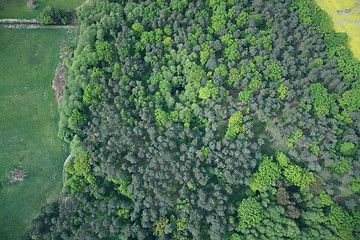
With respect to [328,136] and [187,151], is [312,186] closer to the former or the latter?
[328,136]

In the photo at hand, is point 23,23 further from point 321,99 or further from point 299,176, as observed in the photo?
point 321,99

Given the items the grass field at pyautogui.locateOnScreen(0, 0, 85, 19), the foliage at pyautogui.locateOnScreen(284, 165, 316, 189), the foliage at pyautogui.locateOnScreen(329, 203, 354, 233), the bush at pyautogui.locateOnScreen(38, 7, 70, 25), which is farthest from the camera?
the grass field at pyautogui.locateOnScreen(0, 0, 85, 19)

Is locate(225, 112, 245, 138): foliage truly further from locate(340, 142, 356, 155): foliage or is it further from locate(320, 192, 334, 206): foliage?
locate(340, 142, 356, 155): foliage

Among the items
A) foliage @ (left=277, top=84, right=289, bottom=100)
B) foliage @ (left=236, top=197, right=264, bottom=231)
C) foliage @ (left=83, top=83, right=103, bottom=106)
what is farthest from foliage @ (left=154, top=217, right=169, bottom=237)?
foliage @ (left=277, top=84, right=289, bottom=100)

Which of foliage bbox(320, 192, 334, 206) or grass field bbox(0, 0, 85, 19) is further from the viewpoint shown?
grass field bbox(0, 0, 85, 19)

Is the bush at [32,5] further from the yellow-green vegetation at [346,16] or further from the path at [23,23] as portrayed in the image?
the yellow-green vegetation at [346,16]
